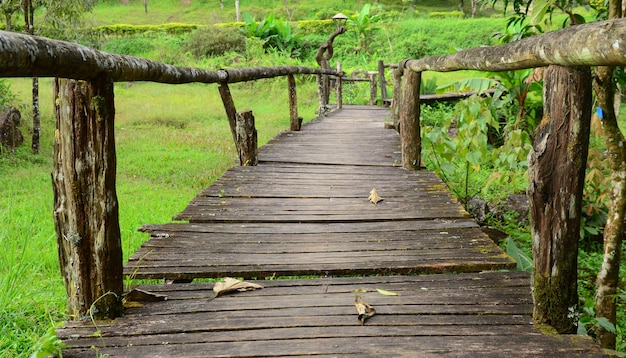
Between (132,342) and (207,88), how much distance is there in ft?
56.3

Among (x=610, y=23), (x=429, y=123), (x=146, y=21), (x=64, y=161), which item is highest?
(x=146, y=21)

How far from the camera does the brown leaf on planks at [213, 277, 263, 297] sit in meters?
2.29

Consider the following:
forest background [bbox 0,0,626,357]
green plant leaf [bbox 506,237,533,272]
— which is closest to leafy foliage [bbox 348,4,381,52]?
forest background [bbox 0,0,626,357]

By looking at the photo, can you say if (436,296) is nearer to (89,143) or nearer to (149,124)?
(89,143)

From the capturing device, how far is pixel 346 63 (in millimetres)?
23359

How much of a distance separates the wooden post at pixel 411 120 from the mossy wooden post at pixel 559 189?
2763mm

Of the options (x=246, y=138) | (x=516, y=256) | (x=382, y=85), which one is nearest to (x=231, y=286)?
(x=516, y=256)

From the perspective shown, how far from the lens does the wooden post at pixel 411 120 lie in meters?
4.66

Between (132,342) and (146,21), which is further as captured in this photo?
(146,21)

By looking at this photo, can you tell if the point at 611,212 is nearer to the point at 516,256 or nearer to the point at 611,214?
the point at 611,214

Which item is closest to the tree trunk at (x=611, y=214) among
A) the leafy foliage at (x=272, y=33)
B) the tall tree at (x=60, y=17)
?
the tall tree at (x=60, y=17)

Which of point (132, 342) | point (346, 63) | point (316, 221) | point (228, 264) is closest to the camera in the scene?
point (132, 342)

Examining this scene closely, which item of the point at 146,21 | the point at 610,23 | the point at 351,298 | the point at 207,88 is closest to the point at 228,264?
the point at 351,298

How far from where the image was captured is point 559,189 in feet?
6.03
